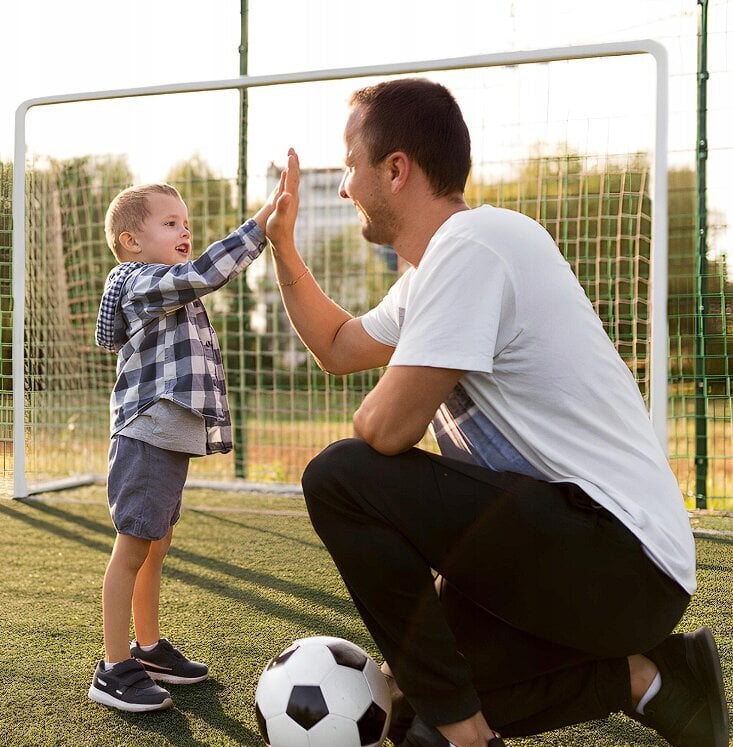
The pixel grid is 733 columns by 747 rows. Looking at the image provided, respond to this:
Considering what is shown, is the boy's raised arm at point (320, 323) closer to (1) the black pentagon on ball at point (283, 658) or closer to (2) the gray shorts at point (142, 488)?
(2) the gray shorts at point (142, 488)

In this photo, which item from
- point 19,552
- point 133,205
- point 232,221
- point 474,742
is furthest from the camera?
point 232,221

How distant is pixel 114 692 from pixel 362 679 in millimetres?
608

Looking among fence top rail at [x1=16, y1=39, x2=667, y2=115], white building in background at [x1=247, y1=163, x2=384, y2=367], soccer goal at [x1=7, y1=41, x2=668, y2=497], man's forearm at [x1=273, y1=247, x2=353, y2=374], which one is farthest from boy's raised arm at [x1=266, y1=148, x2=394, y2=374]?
white building in background at [x1=247, y1=163, x2=384, y2=367]

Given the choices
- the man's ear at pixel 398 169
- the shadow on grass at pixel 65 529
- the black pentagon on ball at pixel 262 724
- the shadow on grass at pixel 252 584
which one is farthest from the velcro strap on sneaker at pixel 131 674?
the shadow on grass at pixel 65 529

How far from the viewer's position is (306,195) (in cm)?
666

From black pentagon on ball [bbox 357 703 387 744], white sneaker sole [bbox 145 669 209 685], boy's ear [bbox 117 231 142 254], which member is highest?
boy's ear [bbox 117 231 142 254]

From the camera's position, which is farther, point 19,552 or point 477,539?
point 19,552

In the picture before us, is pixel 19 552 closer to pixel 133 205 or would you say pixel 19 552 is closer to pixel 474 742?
pixel 133 205

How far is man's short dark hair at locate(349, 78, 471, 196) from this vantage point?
1.76 meters

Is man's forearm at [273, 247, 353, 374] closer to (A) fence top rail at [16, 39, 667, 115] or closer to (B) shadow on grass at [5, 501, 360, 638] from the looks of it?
(B) shadow on grass at [5, 501, 360, 638]

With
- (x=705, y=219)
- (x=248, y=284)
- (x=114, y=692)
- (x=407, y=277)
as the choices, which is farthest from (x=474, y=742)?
(x=248, y=284)

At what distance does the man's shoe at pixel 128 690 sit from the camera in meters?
1.91

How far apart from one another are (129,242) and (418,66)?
5.81 ft

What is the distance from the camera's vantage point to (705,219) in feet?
14.6
